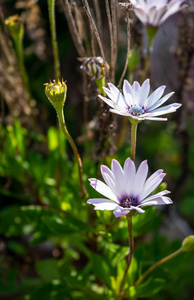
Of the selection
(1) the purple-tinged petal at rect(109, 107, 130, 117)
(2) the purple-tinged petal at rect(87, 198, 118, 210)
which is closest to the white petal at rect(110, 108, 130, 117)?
(1) the purple-tinged petal at rect(109, 107, 130, 117)

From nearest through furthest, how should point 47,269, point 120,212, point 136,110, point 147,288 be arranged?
point 120,212
point 136,110
point 147,288
point 47,269

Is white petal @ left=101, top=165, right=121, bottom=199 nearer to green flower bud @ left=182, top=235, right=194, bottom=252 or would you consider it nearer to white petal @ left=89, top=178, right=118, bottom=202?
white petal @ left=89, top=178, right=118, bottom=202

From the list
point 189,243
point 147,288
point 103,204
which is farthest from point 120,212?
point 147,288

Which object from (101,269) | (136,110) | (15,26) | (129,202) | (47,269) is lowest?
(47,269)

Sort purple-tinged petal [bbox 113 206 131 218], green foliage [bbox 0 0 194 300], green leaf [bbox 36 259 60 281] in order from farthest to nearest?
green leaf [bbox 36 259 60 281] < green foliage [bbox 0 0 194 300] < purple-tinged petal [bbox 113 206 131 218]

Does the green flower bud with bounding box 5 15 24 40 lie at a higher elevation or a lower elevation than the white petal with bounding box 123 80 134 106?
higher

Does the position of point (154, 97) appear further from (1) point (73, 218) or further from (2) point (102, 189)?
(1) point (73, 218)

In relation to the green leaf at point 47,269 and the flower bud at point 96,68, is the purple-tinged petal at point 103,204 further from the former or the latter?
the green leaf at point 47,269
